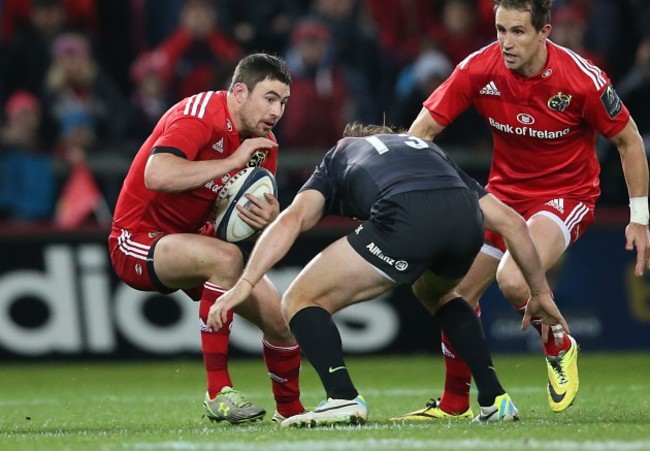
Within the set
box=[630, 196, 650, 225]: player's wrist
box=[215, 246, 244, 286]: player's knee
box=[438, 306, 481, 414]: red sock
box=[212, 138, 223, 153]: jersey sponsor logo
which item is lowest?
box=[438, 306, 481, 414]: red sock

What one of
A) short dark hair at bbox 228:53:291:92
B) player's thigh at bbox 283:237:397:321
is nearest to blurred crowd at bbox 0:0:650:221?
short dark hair at bbox 228:53:291:92

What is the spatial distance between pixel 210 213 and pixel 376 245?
1.46m

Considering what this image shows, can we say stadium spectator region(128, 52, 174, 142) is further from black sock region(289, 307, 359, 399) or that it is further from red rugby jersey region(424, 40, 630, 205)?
black sock region(289, 307, 359, 399)

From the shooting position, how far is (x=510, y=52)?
749 cm

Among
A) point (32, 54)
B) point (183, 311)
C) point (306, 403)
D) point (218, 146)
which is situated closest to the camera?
point (218, 146)

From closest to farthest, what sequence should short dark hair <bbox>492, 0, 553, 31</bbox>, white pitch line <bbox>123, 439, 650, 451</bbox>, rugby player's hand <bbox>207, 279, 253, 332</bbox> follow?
white pitch line <bbox>123, 439, 650, 451</bbox>, rugby player's hand <bbox>207, 279, 253, 332</bbox>, short dark hair <bbox>492, 0, 553, 31</bbox>

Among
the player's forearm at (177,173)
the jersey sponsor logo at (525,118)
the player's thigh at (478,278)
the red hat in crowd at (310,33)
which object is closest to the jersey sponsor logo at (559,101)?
the jersey sponsor logo at (525,118)

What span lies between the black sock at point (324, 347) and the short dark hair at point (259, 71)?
56.8 inches

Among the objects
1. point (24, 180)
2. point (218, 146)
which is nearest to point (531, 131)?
point (218, 146)

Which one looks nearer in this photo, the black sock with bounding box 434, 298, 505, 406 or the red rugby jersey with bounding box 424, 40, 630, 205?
the black sock with bounding box 434, 298, 505, 406

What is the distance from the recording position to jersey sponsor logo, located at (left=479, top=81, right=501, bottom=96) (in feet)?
25.6

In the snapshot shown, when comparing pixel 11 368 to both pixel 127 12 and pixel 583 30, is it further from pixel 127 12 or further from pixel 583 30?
pixel 583 30

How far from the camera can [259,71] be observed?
7.27 metres

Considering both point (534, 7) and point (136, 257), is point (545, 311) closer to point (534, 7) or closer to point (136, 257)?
point (534, 7)
